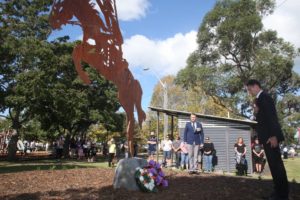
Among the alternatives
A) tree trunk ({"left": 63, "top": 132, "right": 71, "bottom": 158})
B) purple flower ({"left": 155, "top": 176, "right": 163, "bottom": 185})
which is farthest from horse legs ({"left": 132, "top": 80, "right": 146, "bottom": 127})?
tree trunk ({"left": 63, "top": 132, "right": 71, "bottom": 158})

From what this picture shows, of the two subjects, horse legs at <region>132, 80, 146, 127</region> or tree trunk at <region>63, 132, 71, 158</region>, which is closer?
horse legs at <region>132, 80, 146, 127</region>

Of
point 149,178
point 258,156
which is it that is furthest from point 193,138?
point 258,156

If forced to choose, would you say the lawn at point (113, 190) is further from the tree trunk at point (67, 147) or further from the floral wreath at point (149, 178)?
the tree trunk at point (67, 147)

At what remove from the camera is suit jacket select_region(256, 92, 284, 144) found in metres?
5.45

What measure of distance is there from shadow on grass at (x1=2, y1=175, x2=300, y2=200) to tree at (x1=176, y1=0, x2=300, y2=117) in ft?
83.9

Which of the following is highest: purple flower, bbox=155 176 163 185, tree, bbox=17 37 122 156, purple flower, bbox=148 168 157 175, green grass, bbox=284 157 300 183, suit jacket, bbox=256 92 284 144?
tree, bbox=17 37 122 156

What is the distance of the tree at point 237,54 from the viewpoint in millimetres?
31891

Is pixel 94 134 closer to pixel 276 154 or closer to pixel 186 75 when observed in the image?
pixel 186 75

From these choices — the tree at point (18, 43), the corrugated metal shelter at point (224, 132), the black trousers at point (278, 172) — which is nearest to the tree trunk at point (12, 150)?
the tree at point (18, 43)

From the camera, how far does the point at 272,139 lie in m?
5.36

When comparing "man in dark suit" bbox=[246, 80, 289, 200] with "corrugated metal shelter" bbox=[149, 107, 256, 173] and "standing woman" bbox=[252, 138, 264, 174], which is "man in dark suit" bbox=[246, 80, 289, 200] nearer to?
"standing woman" bbox=[252, 138, 264, 174]

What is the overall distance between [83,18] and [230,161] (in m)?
14.6

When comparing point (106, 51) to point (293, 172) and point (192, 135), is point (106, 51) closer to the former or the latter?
point (192, 135)

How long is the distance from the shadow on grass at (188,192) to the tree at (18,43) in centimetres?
1894
